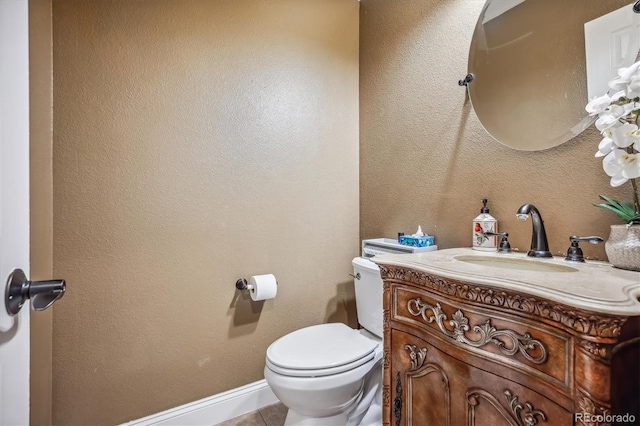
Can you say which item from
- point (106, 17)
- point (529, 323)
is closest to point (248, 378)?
point (529, 323)

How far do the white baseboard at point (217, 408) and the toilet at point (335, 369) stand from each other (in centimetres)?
31

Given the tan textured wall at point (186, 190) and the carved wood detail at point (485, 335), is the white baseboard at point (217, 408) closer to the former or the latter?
the tan textured wall at point (186, 190)

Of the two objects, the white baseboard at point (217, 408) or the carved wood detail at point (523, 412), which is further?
the white baseboard at point (217, 408)

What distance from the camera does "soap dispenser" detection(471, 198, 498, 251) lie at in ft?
3.87

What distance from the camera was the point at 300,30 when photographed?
174cm

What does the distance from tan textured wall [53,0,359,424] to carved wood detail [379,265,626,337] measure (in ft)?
3.22

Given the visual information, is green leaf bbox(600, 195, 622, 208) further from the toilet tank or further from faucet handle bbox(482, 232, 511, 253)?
the toilet tank

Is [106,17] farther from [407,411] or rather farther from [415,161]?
[407,411]

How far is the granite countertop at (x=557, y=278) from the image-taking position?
509mm

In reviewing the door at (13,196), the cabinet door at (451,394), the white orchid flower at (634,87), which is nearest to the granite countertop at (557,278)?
the cabinet door at (451,394)

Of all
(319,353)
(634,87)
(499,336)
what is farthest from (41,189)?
(634,87)

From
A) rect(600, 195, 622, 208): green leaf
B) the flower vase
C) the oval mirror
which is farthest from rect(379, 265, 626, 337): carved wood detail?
the oval mirror

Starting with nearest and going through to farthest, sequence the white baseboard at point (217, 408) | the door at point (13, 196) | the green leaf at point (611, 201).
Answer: the door at point (13, 196) < the green leaf at point (611, 201) < the white baseboard at point (217, 408)

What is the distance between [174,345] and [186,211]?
25.6 inches
